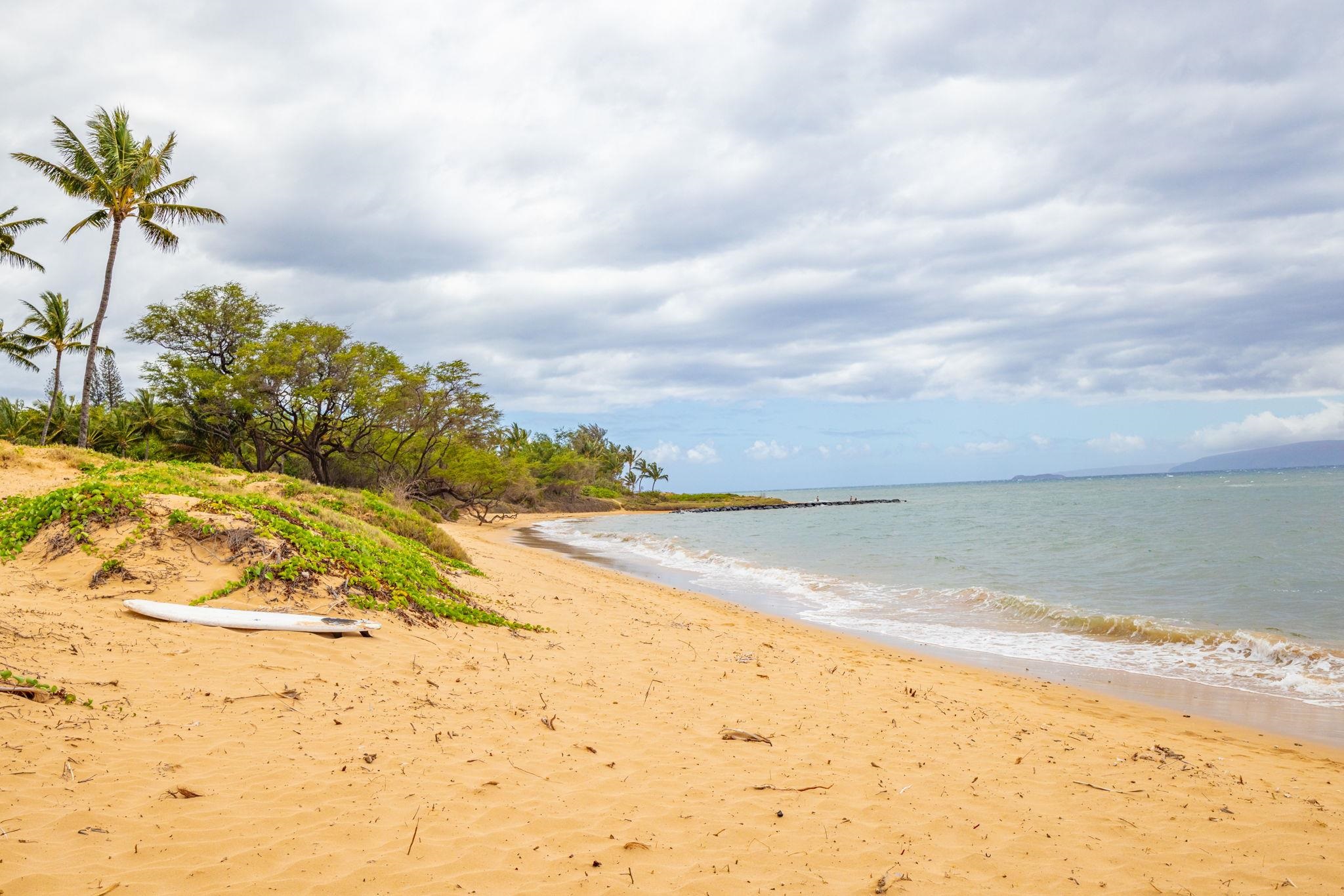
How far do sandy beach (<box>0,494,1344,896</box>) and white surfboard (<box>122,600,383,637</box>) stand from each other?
6.4 inches

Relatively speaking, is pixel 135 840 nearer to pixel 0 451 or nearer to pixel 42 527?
pixel 42 527

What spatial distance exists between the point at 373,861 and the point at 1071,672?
9685mm

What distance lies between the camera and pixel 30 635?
6.20 metres

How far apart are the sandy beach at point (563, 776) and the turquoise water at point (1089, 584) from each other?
3.51 m

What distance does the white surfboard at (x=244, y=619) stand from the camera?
7418mm

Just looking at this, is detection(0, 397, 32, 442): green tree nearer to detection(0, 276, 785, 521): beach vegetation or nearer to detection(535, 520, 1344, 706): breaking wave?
detection(0, 276, 785, 521): beach vegetation

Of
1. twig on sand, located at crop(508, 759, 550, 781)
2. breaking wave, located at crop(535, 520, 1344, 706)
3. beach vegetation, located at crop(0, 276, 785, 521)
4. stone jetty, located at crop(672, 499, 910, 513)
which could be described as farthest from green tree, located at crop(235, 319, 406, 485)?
stone jetty, located at crop(672, 499, 910, 513)

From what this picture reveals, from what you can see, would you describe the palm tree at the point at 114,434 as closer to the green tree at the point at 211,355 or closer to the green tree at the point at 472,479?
the green tree at the point at 211,355

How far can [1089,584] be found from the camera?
17.6 metres

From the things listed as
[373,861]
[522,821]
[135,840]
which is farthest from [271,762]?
[522,821]

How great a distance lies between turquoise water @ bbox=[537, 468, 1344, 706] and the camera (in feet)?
36.7

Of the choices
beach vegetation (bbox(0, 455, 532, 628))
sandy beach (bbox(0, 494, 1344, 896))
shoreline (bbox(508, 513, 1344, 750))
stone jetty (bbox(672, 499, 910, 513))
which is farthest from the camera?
stone jetty (bbox(672, 499, 910, 513))

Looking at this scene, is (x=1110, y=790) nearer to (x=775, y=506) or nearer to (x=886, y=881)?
(x=886, y=881)

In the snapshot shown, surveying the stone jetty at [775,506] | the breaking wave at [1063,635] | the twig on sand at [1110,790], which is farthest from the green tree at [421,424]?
the stone jetty at [775,506]
